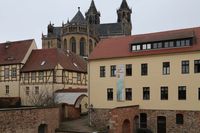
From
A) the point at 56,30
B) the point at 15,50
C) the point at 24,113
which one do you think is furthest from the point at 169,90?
the point at 56,30

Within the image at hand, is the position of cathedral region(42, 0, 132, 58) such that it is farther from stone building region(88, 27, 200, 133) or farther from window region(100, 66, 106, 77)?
stone building region(88, 27, 200, 133)

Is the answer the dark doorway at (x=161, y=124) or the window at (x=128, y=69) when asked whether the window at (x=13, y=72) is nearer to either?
the window at (x=128, y=69)

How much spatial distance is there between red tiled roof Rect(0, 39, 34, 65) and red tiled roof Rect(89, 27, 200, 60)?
15.6 meters

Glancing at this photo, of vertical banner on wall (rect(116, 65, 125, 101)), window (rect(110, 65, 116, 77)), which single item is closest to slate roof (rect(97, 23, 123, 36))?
window (rect(110, 65, 116, 77))

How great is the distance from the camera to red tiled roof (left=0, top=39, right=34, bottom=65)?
5044cm

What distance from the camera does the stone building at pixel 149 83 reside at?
3203 centimetres

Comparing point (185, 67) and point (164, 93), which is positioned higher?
point (185, 67)

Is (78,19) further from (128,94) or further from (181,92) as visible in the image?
(181,92)

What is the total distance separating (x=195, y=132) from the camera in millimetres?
31359

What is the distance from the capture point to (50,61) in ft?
159

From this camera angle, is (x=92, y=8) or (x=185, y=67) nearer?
(x=185, y=67)

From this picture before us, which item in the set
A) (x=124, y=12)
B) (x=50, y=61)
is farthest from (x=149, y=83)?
(x=124, y=12)

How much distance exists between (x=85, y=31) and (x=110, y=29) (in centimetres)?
1464

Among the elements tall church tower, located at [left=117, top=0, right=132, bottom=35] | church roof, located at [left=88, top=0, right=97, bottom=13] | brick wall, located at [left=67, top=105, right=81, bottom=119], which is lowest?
brick wall, located at [left=67, top=105, right=81, bottom=119]
